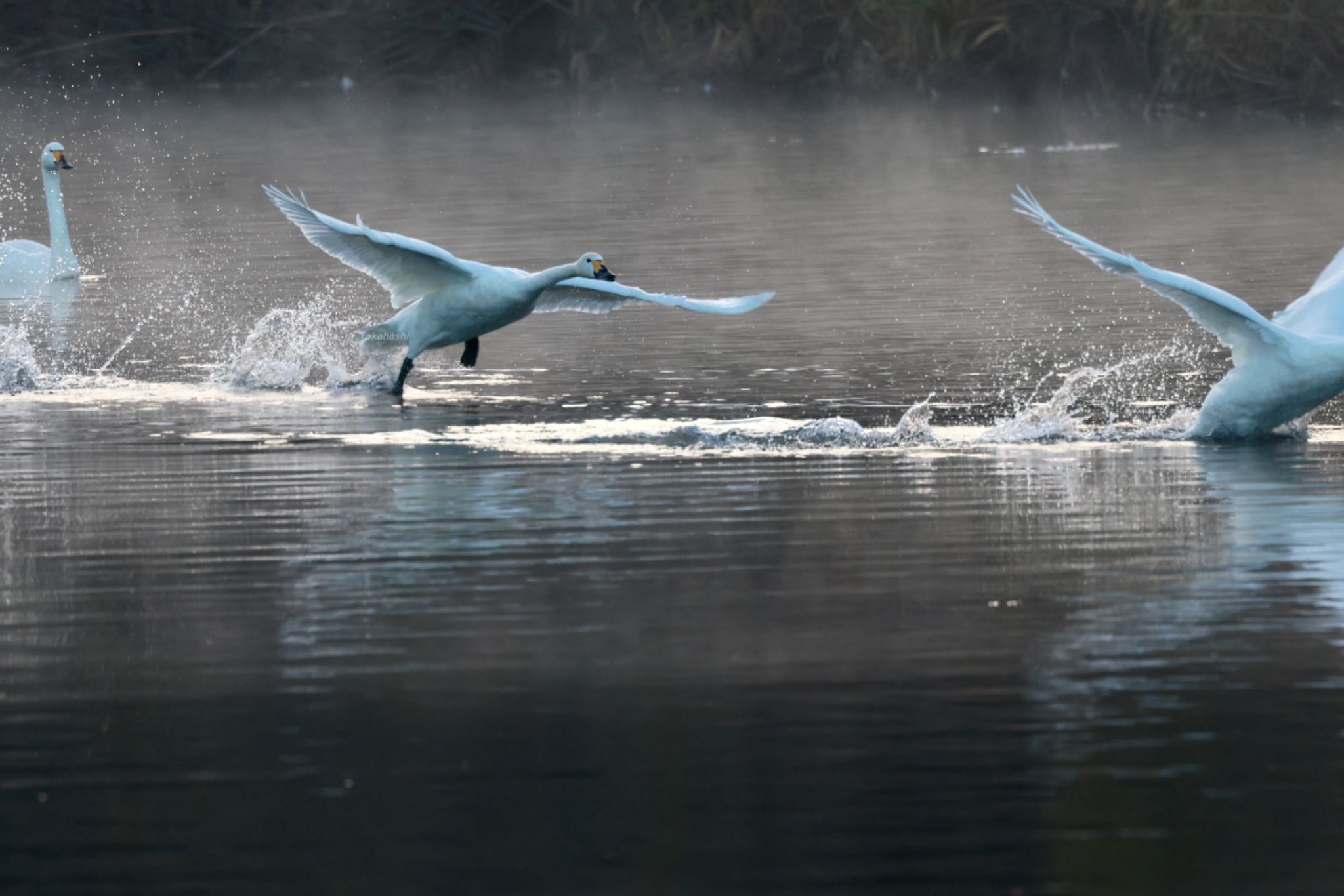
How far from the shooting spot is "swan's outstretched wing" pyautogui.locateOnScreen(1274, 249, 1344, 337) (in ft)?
38.2

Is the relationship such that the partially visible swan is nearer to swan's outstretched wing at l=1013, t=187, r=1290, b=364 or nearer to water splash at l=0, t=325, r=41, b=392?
water splash at l=0, t=325, r=41, b=392

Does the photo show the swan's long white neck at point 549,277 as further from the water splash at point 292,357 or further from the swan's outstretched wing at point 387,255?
the water splash at point 292,357

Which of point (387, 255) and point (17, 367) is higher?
point (387, 255)

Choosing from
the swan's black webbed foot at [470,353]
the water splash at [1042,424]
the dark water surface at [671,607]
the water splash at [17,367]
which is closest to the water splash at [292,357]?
the dark water surface at [671,607]

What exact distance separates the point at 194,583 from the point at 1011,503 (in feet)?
11.4

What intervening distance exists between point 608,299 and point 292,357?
6.89ft

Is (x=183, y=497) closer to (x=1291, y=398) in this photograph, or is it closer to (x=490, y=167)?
(x=1291, y=398)

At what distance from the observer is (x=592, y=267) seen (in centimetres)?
1344

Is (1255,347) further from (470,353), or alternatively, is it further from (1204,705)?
(470,353)

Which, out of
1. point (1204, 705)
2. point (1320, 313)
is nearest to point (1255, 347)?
point (1320, 313)

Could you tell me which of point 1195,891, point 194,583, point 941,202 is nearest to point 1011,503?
point 194,583

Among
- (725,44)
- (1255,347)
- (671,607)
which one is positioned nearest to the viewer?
(671,607)

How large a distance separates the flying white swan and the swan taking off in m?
2.83

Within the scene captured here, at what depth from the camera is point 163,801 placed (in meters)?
6.16
